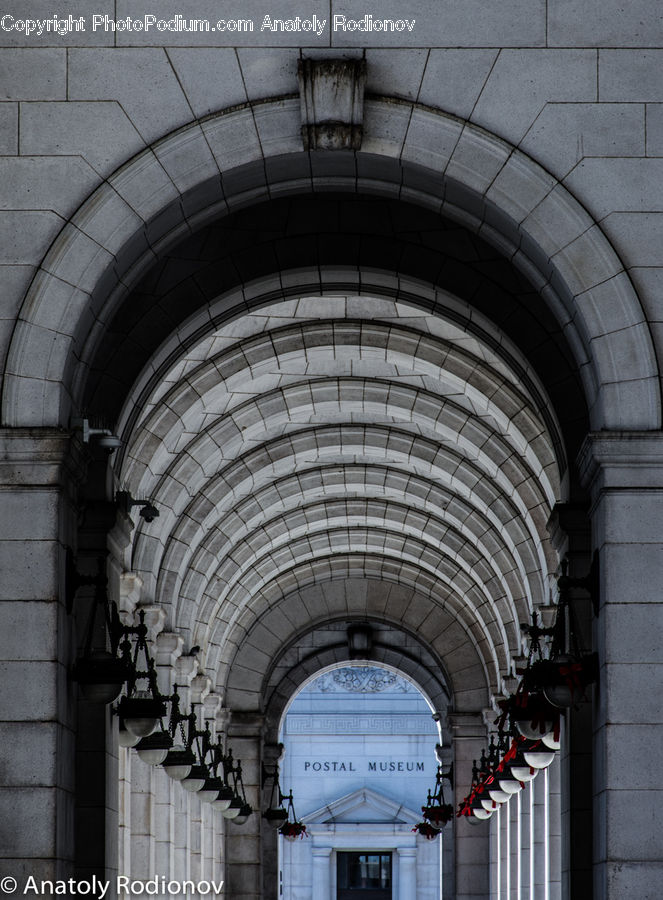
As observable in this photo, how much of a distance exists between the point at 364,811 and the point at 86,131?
48560mm

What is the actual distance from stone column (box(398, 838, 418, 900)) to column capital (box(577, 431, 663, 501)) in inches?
1897

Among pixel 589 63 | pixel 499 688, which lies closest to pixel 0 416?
pixel 589 63

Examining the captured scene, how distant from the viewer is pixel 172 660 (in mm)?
23406

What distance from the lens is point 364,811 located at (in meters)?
56.5

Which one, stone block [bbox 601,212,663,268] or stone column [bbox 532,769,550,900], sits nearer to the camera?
stone block [bbox 601,212,663,268]

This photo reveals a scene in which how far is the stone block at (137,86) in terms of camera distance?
10820 millimetres

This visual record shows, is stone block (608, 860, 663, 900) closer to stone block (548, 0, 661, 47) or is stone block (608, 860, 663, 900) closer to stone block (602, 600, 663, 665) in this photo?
stone block (602, 600, 663, 665)

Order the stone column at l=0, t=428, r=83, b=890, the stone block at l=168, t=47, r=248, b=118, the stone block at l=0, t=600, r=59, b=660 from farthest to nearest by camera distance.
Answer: the stone block at l=168, t=47, r=248, b=118
the stone block at l=0, t=600, r=59, b=660
the stone column at l=0, t=428, r=83, b=890

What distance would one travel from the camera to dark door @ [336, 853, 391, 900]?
2283 inches

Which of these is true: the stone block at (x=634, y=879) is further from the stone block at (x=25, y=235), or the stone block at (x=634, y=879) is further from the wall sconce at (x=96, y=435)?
the stone block at (x=25, y=235)

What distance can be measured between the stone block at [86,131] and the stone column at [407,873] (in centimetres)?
4872

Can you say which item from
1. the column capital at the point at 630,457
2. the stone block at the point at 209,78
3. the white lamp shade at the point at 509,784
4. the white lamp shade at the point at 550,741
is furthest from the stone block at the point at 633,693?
the white lamp shade at the point at 509,784

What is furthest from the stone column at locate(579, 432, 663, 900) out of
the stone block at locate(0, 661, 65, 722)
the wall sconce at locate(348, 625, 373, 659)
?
the wall sconce at locate(348, 625, 373, 659)

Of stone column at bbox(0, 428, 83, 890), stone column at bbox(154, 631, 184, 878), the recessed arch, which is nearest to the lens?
stone column at bbox(0, 428, 83, 890)
